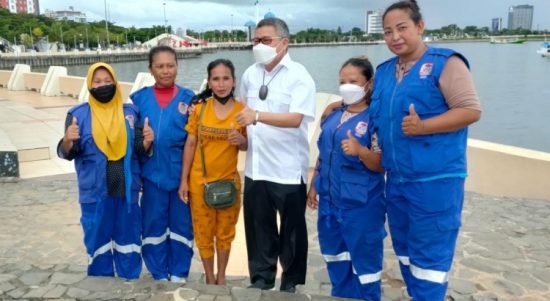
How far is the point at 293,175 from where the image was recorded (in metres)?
3.29

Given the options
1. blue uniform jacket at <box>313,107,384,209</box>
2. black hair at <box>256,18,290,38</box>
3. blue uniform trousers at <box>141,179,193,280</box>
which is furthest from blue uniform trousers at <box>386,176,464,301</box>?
blue uniform trousers at <box>141,179,193,280</box>

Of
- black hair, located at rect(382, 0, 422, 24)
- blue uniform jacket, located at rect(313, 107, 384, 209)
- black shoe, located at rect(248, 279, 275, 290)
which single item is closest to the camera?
black hair, located at rect(382, 0, 422, 24)

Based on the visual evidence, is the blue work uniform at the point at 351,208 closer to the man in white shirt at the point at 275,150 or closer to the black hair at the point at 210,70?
the man in white shirt at the point at 275,150

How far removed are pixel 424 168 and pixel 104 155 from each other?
212cm

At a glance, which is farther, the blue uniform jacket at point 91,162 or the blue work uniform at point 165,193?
the blue work uniform at point 165,193

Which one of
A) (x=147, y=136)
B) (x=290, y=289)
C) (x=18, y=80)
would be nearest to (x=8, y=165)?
(x=147, y=136)

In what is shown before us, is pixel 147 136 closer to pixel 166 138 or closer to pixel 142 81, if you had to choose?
pixel 166 138

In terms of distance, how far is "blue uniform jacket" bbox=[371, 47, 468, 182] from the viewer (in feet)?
8.37

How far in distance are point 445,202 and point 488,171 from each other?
13.4 feet

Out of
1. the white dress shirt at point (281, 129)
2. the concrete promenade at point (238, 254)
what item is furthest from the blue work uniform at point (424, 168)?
the concrete promenade at point (238, 254)

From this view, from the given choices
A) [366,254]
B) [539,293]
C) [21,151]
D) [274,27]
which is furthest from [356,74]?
[21,151]

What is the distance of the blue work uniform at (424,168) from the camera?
2.58 m

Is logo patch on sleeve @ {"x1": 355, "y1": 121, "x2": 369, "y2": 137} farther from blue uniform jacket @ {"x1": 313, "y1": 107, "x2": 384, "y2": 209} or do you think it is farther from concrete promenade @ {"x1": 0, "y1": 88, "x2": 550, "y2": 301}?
concrete promenade @ {"x1": 0, "y1": 88, "x2": 550, "y2": 301}

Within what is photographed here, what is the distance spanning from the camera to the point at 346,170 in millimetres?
3037
